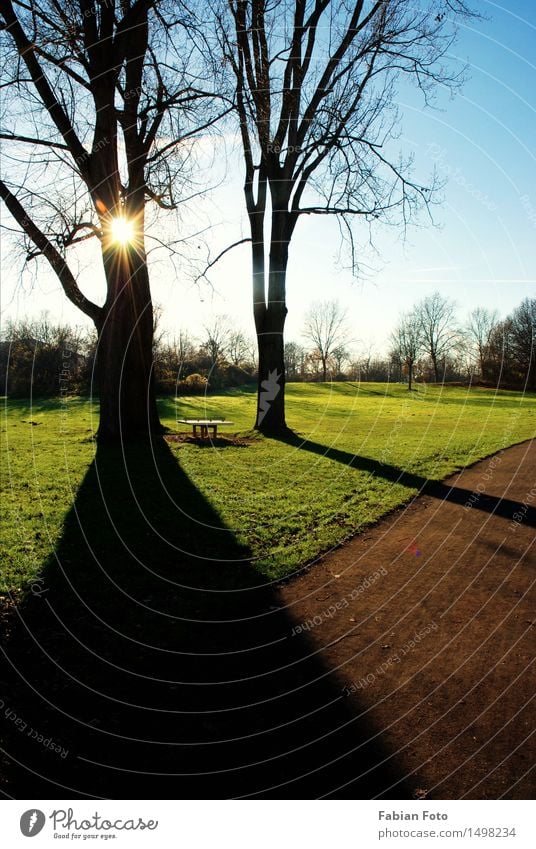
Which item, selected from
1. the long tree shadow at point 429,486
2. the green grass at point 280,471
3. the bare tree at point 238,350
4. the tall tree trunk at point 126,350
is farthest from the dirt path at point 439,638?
the bare tree at point 238,350

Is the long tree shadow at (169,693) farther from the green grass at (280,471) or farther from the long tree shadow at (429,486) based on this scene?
the long tree shadow at (429,486)

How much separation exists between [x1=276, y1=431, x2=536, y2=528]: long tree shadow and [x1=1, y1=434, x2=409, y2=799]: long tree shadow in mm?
5399

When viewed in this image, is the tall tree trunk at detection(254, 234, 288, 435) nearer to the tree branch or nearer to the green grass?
the green grass

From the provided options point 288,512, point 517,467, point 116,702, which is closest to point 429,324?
point 517,467

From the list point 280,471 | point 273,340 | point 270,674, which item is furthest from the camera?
point 273,340

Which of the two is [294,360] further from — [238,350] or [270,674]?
[270,674]

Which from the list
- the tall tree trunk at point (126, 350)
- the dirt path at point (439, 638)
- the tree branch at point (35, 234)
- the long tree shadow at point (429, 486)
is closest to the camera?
the dirt path at point (439, 638)

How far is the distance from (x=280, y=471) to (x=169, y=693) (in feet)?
32.0

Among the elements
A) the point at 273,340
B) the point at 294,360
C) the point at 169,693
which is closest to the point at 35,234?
the point at 273,340

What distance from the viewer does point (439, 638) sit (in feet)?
18.1

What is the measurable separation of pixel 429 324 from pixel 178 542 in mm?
31775

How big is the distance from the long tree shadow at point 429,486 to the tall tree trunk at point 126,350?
5.36 m

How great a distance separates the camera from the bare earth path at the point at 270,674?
12.0 feet

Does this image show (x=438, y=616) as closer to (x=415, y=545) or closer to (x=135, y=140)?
(x=415, y=545)
